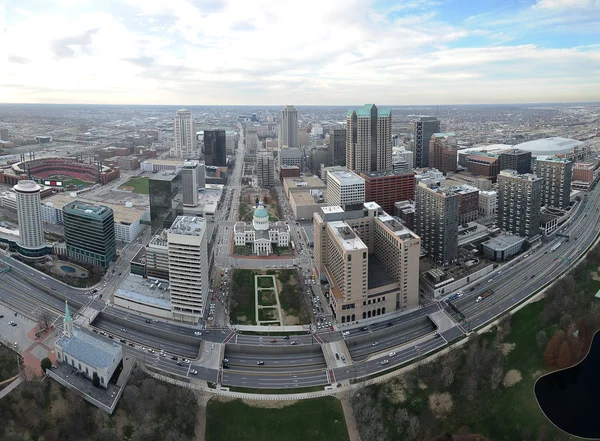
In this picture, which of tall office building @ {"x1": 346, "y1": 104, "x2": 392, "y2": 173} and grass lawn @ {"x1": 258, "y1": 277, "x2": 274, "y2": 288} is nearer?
grass lawn @ {"x1": 258, "y1": 277, "x2": 274, "y2": 288}

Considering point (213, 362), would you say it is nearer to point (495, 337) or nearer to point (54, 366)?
point (54, 366)

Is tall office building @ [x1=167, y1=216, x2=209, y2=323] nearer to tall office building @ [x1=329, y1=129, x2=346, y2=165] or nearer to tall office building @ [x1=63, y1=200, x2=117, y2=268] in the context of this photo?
tall office building @ [x1=63, y1=200, x2=117, y2=268]

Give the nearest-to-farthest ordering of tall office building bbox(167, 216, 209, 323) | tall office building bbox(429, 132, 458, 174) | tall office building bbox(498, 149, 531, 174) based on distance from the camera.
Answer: tall office building bbox(167, 216, 209, 323) → tall office building bbox(498, 149, 531, 174) → tall office building bbox(429, 132, 458, 174)

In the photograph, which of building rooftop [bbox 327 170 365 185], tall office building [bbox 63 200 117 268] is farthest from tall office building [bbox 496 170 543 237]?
tall office building [bbox 63 200 117 268]

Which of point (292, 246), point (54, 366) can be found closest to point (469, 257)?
point (292, 246)

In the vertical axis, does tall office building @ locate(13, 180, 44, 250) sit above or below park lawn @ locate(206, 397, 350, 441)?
above

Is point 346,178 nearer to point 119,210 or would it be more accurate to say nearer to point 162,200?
point 162,200

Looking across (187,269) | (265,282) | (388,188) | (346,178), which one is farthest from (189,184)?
(187,269)
